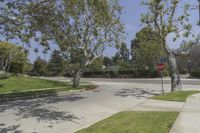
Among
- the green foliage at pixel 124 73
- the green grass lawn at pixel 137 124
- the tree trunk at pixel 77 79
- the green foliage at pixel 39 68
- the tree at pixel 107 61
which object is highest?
the tree at pixel 107 61

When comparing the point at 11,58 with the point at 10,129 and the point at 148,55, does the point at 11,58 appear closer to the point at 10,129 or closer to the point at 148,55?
the point at 148,55

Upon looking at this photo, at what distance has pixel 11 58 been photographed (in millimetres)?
49656

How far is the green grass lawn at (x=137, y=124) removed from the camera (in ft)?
32.1

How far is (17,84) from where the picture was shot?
31219mm

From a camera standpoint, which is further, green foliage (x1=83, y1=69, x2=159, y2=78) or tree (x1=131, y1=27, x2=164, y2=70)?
green foliage (x1=83, y1=69, x2=159, y2=78)

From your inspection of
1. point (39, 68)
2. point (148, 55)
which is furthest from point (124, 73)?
point (39, 68)

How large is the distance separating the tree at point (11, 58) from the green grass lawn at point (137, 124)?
3473 centimetres

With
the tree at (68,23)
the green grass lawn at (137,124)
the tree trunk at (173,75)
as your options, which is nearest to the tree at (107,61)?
the tree at (68,23)

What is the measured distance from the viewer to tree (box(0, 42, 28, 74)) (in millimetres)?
47906

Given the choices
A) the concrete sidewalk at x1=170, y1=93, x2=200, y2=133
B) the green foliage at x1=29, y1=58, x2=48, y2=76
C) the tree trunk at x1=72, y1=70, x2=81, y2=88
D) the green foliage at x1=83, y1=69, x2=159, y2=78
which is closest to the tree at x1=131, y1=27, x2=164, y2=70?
the green foliage at x1=83, y1=69, x2=159, y2=78

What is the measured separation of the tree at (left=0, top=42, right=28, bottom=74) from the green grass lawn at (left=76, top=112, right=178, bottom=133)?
34.7 meters

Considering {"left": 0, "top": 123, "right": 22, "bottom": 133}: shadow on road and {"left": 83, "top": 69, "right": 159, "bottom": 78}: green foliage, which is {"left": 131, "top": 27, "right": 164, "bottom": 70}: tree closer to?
{"left": 83, "top": 69, "right": 159, "bottom": 78}: green foliage

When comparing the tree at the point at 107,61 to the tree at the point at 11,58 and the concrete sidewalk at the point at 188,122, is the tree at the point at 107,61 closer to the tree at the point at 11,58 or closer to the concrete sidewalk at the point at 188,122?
the tree at the point at 11,58

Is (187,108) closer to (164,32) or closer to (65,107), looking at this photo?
(65,107)
